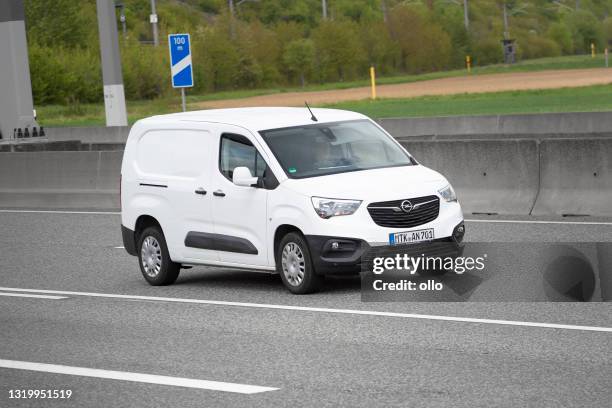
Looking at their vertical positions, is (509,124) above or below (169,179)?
below

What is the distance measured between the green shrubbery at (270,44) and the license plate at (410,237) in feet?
190

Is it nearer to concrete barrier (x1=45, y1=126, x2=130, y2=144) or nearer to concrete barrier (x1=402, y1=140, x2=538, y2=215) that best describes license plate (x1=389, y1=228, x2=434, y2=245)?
concrete barrier (x1=402, y1=140, x2=538, y2=215)

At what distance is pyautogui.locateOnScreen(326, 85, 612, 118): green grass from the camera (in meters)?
41.3

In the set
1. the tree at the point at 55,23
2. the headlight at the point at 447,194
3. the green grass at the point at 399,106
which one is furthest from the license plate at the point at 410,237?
the tree at the point at 55,23

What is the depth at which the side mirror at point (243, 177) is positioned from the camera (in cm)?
1203

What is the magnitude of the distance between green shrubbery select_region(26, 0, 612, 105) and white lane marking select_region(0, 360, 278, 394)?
196ft

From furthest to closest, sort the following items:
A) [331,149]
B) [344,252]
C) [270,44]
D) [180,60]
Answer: [270,44], [180,60], [331,149], [344,252]

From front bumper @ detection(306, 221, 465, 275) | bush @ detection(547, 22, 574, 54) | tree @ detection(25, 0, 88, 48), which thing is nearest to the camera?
front bumper @ detection(306, 221, 465, 275)

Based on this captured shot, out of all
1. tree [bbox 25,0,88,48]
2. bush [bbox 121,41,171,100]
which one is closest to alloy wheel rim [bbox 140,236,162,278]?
bush [bbox 121,41,171,100]

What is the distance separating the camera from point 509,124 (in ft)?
97.1

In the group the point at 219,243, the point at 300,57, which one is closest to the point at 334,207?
the point at 219,243

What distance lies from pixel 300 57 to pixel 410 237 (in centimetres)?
8714

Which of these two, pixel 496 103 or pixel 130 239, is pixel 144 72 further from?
pixel 130 239

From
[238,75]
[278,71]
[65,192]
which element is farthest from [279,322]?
[278,71]
